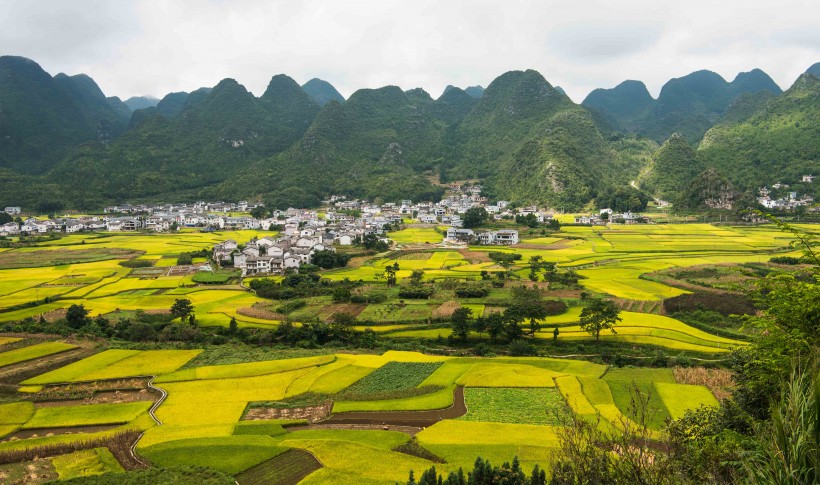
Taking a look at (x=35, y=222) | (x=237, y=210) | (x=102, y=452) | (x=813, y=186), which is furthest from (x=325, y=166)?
(x=102, y=452)

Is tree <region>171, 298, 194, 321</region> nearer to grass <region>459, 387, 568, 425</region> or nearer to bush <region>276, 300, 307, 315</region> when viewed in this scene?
bush <region>276, 300, 307, 315</region>

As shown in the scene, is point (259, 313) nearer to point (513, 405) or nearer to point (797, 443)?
point (513, 405)

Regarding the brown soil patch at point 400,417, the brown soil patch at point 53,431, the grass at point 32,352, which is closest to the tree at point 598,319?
the brown soil patch at point 400,417

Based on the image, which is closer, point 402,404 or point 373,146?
point 402,404

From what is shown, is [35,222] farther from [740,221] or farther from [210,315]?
[740,221]

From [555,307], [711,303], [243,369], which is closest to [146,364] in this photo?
[243,369]

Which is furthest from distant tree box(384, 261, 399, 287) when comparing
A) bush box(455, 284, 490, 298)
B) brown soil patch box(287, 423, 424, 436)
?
brown soil patch box(287, 423, 424, 436)
